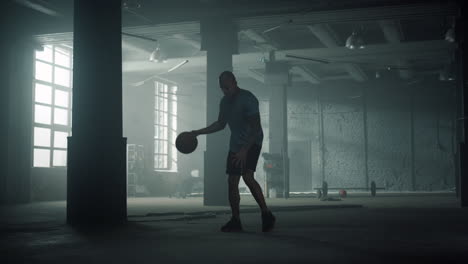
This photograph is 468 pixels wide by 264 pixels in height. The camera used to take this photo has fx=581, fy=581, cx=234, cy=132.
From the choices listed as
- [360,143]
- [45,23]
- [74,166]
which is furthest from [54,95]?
[360,143]

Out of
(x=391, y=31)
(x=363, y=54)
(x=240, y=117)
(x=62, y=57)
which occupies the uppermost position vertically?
(x=391, y=31)

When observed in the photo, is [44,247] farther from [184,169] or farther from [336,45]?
[184,169]

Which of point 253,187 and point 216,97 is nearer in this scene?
point 253,187

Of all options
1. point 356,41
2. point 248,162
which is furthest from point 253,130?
point 356,41

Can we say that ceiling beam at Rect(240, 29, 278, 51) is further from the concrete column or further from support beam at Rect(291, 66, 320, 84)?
the concrete column

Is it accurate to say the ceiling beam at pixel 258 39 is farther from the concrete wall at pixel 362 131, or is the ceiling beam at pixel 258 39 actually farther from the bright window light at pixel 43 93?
the concrete wall at pixel 362 131

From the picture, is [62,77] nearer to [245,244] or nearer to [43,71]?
[43,71]

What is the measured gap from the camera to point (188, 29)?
1423cm

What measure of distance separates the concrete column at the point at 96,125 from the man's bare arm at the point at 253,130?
78.5 inches

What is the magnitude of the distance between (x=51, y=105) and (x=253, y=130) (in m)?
13.2

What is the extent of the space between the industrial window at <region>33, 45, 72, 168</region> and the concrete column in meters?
10.5

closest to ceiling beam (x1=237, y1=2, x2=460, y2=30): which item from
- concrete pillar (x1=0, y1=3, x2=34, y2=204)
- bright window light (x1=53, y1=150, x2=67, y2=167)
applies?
concrete pillar (x1=0, y1=3, x2=34, y2=204)

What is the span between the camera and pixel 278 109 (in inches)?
771

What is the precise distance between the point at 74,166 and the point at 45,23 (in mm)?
9021
